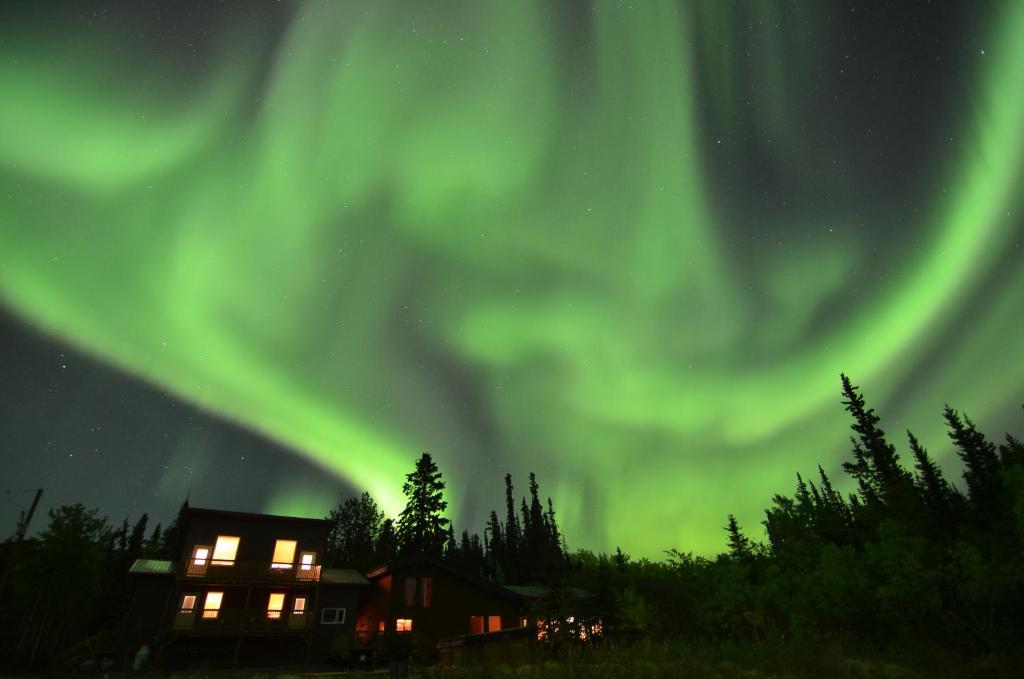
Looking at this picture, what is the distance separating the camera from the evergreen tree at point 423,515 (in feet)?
253

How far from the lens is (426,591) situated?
37750 millimetres

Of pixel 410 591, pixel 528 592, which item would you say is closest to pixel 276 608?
pixel 410 591

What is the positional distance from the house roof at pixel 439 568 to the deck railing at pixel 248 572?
16.3 ft

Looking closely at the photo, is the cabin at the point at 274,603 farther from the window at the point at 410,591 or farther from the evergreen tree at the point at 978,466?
the evergreen tree at the point at 978,466

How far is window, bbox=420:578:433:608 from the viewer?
37375 millimetres

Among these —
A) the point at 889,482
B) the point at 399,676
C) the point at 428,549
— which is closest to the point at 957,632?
the point at 399,676

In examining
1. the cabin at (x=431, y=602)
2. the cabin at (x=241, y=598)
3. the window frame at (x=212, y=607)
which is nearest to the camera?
the cabin at (x=241, y=598)

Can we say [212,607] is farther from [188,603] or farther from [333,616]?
[333,616]

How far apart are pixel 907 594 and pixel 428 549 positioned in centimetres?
6136

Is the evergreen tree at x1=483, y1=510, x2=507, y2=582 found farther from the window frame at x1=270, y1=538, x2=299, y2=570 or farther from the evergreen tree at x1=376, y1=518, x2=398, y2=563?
the window frame at x1=270, y1=538, x2=299, y2=570

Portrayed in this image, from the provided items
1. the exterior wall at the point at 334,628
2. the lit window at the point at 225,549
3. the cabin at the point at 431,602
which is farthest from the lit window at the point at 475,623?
the lit window at the point at 225,549

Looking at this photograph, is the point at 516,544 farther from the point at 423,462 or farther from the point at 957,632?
the point at 957,632

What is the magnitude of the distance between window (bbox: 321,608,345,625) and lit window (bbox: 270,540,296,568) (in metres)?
3.69

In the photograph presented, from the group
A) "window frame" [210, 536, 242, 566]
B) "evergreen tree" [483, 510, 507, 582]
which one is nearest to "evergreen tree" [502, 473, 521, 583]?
"evergreen tree" [483, 510, 507, 582]
